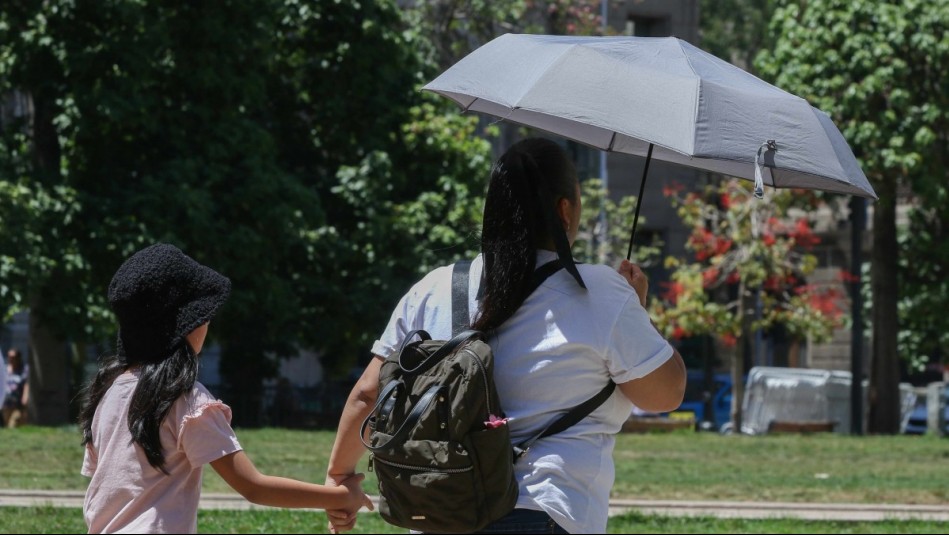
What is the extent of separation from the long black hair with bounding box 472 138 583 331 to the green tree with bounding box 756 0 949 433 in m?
20.0

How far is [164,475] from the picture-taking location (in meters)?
3.38

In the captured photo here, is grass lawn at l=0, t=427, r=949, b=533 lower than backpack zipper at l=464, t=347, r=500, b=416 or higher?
lower

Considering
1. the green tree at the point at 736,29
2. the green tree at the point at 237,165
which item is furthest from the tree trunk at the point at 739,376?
the green tree at the point at 736,29

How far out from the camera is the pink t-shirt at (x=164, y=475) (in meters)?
3.35

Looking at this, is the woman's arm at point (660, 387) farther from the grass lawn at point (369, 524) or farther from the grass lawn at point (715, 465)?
the grass lawn at point (715, 465)

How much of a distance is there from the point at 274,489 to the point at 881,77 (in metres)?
20.7

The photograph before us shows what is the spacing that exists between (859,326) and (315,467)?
1512 centimetres

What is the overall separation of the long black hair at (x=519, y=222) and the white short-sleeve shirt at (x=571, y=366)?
0.17ft

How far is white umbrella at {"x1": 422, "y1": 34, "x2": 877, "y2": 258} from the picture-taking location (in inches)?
153

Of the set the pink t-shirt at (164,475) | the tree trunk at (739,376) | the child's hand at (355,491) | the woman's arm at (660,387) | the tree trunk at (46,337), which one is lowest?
the tree trunk at (739,376)

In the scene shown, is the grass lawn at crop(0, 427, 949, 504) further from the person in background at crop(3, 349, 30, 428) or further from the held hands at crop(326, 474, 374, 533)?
the held hands at crop(326, 474, 374, 533)

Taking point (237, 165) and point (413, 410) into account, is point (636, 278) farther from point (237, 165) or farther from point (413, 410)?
point (237, 165)

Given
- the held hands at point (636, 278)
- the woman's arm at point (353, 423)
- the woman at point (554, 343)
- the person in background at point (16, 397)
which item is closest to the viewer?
the woman at point (554, 343)

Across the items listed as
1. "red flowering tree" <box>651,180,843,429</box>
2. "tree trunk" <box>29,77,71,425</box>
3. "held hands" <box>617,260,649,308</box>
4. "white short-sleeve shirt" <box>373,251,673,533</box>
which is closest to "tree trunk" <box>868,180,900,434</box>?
"red flowering tree" <box>651,180,843,429</box>
